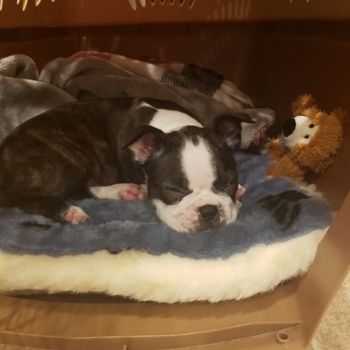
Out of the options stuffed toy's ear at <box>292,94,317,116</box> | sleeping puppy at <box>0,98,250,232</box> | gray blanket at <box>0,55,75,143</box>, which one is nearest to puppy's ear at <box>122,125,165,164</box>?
sleeping puppy at <box>0,98,250,232</box>

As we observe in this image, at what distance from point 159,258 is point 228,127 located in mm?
544

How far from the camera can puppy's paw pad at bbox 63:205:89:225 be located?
1449 mm

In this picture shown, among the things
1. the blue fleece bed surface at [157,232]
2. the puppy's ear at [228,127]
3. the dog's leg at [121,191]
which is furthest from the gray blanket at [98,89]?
the blue fleece bed surface at [157,232]

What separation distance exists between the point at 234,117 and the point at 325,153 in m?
0.32

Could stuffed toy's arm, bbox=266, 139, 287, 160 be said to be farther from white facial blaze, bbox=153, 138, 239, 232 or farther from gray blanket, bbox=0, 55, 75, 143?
gray blanket, bbox=0, 55, 75, 143

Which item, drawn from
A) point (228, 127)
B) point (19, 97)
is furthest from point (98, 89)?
point (228, 127)

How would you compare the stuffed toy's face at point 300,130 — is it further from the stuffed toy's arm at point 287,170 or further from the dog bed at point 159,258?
the dog bed at point 159,258

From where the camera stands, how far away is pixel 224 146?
1.58m

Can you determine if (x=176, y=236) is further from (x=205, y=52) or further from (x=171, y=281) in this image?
(x=205, y=52)

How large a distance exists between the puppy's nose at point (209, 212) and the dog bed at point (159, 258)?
2.3 inches

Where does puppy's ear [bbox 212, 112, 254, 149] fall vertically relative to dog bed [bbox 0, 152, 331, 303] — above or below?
above

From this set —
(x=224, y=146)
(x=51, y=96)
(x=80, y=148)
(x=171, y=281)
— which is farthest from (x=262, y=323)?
(x=51, y=96)

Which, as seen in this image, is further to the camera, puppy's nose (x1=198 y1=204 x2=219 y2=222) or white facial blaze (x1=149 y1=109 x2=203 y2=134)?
white facial blaze (x1=149 y1=109 x2=203 y2=134)

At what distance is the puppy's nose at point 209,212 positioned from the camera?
1405 millimetres
